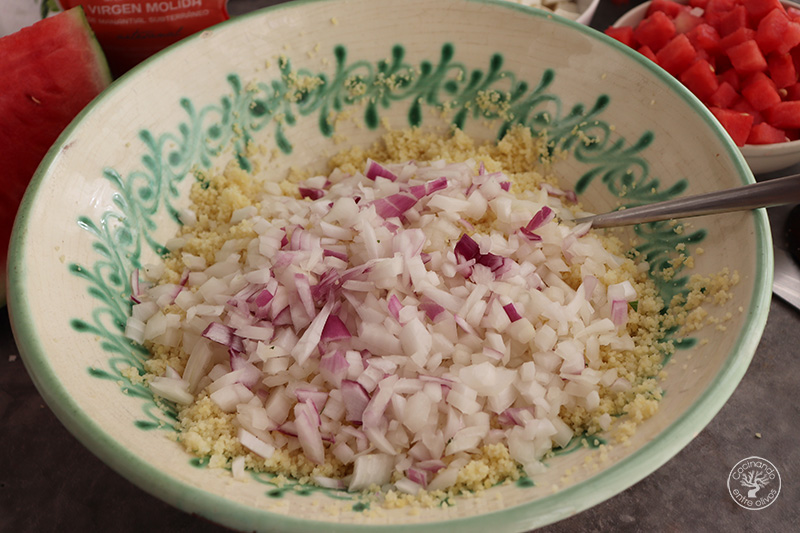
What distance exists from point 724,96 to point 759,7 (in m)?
0.25

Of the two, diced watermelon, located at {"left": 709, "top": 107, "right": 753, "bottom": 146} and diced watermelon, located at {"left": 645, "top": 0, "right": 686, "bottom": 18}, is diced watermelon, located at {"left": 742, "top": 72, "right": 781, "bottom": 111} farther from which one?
diced watermelon, located at {"left": 645, "top": 0, "right": 686, "bottom": 18}

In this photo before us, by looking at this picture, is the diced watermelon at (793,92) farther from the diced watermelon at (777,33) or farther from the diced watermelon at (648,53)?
the diced watermelon at (648,53)

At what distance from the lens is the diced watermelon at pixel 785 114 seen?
1426 millimetres

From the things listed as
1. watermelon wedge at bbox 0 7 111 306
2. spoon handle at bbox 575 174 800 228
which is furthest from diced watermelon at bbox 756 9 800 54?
watermelon wedge at bbox 0 7 111 306

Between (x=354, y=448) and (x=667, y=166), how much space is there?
0.76m

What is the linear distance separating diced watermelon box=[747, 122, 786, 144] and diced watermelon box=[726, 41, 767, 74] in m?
0.14

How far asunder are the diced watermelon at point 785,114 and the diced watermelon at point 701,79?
0.14 metres

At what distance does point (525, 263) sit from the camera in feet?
3.64

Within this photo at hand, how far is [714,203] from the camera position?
0.98m

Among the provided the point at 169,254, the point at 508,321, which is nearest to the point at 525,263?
the point at 508,321

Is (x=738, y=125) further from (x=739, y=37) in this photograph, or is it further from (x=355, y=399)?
(x=355, y=399)

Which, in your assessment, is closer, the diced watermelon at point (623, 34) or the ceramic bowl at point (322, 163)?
the ceramic bowl at point (322, 163)

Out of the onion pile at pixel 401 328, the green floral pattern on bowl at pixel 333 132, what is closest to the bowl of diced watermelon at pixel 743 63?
the green floral pattern on bowl at pixel 333 132

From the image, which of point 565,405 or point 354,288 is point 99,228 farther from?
point 565,405
